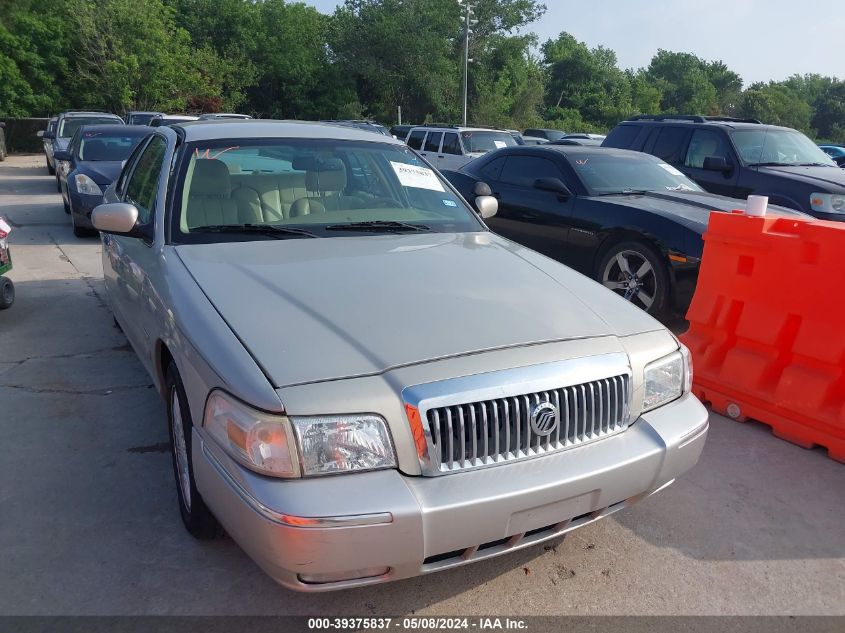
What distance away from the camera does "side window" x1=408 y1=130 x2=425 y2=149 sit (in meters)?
16.2

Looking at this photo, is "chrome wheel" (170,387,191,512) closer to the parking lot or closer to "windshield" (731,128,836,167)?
the parking lot

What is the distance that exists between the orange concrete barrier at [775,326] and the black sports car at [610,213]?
1.17m

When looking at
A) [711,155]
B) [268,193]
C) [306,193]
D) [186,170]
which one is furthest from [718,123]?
[186,170]

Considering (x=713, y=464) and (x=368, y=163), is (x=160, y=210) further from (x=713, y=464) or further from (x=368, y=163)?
(x=713, y=464)

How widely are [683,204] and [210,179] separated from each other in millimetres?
4454

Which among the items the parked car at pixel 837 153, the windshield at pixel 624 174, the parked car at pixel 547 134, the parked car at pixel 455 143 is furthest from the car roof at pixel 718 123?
the parked car at pixel 547 134

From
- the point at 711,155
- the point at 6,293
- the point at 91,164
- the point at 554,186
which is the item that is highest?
the point at 711,155

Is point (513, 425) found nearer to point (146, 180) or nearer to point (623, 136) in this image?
point (146, 180)

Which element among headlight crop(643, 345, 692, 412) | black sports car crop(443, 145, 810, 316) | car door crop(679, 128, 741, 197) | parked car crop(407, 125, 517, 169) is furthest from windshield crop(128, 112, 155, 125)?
headlight crop(643, 345, 692, 412)

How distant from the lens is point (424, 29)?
4566 centimetres

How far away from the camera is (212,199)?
3680 millimetres

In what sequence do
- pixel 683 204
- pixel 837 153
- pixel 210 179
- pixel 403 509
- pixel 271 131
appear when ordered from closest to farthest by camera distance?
pixel 403 509 < pixel 210 179 < pixel 271 131 < pixel 683 204 < pixel 837 153

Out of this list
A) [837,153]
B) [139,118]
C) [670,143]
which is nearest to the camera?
[670,143]

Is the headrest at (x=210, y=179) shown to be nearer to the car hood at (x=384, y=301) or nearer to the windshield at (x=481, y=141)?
the car hood at (x=384, y=301)
